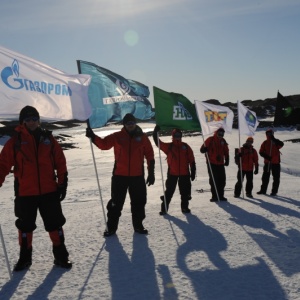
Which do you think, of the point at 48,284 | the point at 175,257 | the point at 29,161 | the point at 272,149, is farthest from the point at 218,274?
the point at 272,149

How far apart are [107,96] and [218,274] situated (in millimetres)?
3583

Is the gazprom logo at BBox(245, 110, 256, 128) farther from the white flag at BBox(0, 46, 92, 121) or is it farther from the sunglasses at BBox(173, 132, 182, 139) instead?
the white flag at BBox(0, 46, 92, 121)

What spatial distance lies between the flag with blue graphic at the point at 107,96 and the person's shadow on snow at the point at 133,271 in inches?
81.8

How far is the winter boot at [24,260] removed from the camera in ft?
12.9

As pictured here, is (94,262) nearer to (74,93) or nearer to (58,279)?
(58,279)

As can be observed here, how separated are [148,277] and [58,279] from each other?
0.98 m

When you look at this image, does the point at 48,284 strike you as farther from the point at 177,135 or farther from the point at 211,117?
the point at 211,117

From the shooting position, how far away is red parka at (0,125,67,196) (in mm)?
3803

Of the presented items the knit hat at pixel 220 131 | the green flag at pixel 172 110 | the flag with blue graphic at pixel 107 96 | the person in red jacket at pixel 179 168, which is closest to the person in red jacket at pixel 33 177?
the flag with blue graphic at pixel 107 96

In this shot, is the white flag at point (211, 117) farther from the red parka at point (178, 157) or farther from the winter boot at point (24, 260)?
the winter boot at point (24, 260)

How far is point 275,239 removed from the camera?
4.74 metres

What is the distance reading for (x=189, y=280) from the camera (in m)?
3.49

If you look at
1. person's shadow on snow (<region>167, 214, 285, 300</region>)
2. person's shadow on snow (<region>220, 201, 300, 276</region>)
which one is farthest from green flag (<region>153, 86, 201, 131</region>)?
person's shadow on snow (<region>167, 214, 285, 300</region>)

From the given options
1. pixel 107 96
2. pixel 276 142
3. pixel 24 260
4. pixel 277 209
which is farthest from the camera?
pixel 276 142
